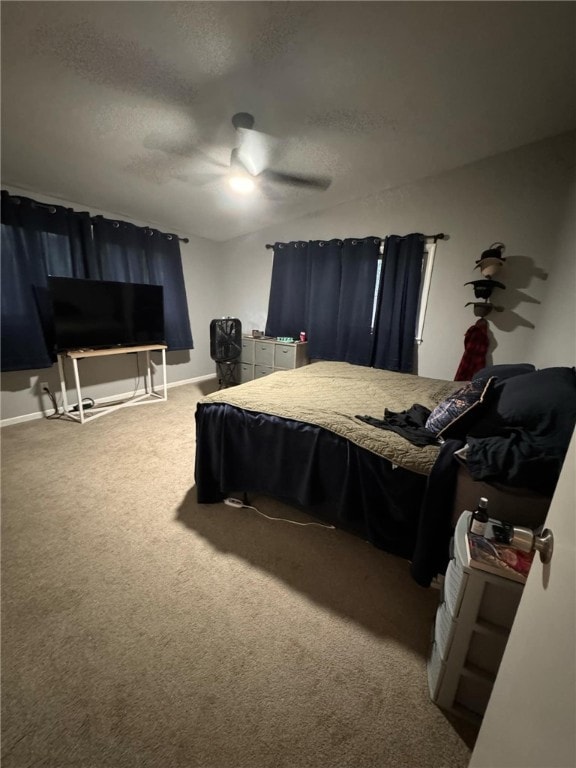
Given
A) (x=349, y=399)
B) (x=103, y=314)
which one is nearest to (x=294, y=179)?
(x=349, y=399)

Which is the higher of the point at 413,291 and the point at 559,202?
the point at 559,202

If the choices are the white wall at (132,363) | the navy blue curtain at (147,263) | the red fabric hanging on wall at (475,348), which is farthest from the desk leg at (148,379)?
the red fabric hanging on wall at (475,348)

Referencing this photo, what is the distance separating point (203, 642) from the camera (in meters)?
1.18

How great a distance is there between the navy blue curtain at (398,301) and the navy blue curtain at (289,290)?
109 centimetres

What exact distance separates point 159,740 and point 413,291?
12.2 ft

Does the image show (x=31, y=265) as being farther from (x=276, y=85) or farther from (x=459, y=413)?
(x=459, y=413)

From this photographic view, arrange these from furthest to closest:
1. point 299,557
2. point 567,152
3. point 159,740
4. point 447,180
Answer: point 447,180, point 567,152, point 299,557, point 159,740

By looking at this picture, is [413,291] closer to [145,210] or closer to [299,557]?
[299,557]

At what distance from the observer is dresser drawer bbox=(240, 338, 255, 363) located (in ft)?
14.2

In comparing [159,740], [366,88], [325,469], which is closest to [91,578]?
[159,740]

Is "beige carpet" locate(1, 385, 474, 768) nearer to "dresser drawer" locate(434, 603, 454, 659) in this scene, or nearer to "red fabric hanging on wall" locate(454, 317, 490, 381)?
"dresser drawer" locate(434, 603, 454, 659)

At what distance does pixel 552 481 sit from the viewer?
3.43 ft

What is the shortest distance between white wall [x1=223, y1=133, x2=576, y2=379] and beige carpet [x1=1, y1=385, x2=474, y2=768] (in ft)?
6.68

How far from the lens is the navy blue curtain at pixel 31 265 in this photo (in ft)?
8.96
